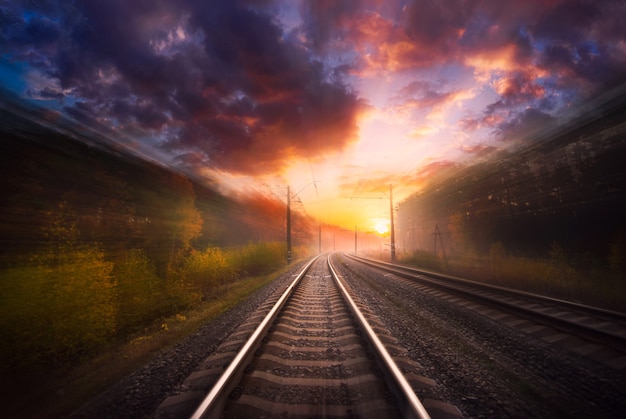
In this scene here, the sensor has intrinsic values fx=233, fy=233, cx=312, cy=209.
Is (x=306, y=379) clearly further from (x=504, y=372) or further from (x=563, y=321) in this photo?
(x=563, y=321)

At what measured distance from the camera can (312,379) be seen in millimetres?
3180

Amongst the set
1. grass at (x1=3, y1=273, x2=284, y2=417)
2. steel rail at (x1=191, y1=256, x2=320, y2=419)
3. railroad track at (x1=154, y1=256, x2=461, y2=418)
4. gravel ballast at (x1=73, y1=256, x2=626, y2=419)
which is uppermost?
steel rail at (x1=191, y1=256, x2=320, y2=419)

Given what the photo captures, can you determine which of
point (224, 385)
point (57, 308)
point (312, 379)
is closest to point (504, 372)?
point (312, 379)

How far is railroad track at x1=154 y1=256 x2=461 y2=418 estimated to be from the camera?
2.45 metres

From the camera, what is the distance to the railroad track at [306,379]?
8.04 ft

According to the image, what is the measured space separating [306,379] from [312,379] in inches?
3.2

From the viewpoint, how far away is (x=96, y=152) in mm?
11383

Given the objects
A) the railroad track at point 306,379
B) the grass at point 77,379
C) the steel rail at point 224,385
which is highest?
the steel rail at point 224,385

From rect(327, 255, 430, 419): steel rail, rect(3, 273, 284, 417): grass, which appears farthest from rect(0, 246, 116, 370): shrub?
rect(327, 255, 430, 419): steel rail

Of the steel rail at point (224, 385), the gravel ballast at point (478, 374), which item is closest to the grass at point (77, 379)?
the gravel ballast at point (478, 374)

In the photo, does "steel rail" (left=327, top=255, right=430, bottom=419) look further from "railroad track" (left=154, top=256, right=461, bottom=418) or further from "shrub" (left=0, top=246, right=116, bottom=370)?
"shrub" (left=0, top=246, right=116, bottom=370)

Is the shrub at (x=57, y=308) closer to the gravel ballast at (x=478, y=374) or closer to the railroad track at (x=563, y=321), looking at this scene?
the gravel ballast at (x=478, y=374)

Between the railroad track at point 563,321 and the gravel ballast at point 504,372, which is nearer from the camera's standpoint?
the gravel ballast at point 504,372

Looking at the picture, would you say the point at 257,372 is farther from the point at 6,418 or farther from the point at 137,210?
the point at 137,210
